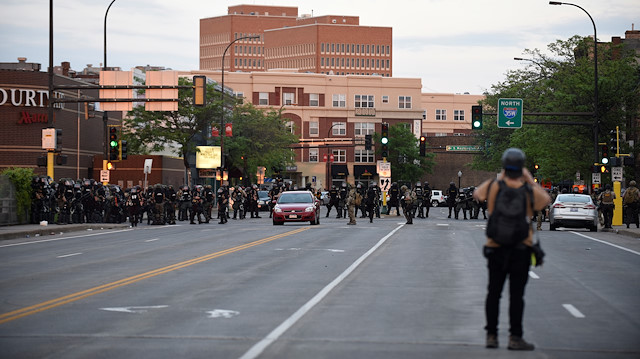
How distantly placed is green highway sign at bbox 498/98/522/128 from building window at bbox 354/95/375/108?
65024mm

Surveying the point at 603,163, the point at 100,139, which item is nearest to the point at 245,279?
the point at 603,163

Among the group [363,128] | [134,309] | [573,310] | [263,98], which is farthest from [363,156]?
[134,309]

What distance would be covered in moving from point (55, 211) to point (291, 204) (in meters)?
9.90

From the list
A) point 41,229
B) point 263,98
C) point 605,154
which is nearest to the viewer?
point 41,229

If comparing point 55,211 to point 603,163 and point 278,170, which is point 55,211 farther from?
point 278,170

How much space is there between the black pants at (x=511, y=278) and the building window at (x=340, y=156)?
10842cm

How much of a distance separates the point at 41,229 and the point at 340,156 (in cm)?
8497

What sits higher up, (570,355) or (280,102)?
(280,102)

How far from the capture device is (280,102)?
390ft

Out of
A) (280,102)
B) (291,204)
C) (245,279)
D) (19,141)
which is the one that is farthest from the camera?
(280,102)

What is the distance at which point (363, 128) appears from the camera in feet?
393

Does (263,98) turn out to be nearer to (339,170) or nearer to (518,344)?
(339,170)

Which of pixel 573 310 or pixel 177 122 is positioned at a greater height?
pixel 177 122

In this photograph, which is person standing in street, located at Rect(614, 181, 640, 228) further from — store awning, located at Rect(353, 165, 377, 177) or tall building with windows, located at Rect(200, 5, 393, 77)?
tall building with windows, located at Rect(200, 5, 393, 77)
